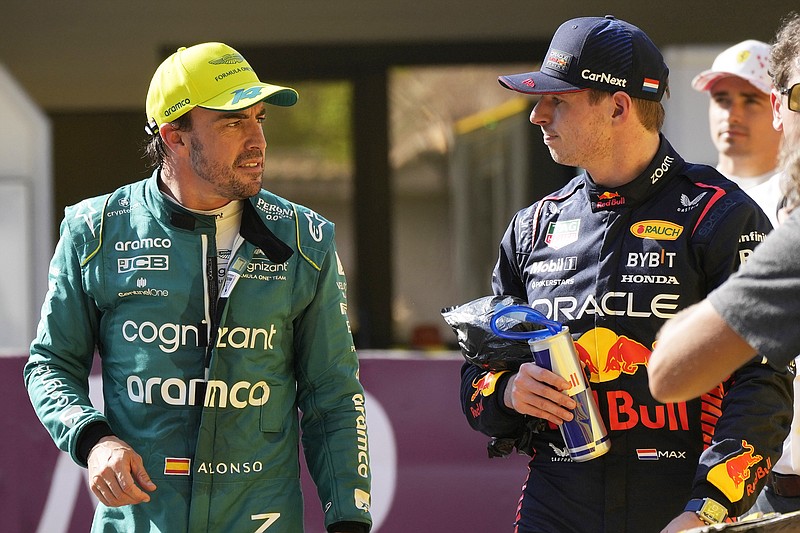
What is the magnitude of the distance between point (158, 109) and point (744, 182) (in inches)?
95.5

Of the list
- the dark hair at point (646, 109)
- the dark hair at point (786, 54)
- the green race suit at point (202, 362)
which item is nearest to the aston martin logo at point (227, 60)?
the green race suit at point (202, 362)

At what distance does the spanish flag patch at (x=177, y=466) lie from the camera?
2795 mm

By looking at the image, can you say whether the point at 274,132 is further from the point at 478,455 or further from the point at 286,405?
the point at 286,405

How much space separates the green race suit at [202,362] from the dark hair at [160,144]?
0.13 metres

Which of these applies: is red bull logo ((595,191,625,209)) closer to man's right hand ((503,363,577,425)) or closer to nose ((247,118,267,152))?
man's right hand ((503,363,577,425))

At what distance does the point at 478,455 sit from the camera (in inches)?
196

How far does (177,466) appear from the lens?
2797 millimetres

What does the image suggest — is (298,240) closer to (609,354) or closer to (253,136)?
(253,136)

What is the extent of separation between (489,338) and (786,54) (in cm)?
98

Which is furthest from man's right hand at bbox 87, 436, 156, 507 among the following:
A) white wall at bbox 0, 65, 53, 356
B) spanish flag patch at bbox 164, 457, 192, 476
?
white wall at bbox 0, 65, 53, 356

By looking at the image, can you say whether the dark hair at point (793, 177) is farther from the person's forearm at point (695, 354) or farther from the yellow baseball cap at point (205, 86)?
the yellow baseball cap at point (205, 86)

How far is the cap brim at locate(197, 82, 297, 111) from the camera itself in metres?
2.88

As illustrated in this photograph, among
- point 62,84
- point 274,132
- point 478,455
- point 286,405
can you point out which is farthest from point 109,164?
point 286,405

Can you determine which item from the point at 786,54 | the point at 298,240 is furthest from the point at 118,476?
the point at 786,54
